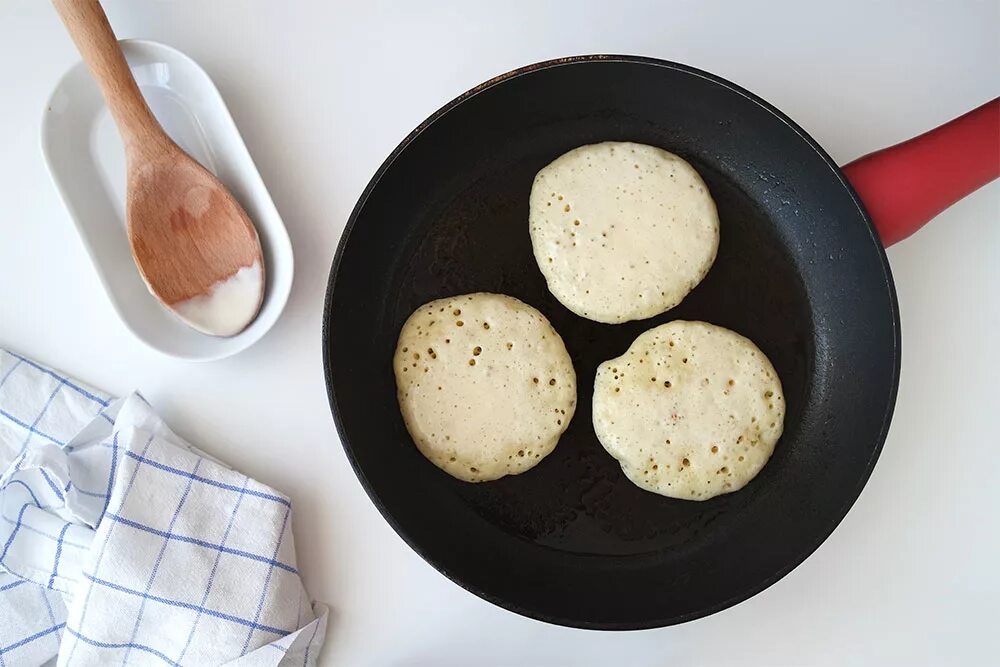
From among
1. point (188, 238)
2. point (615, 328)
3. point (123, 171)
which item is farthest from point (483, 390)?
point (123, 171)

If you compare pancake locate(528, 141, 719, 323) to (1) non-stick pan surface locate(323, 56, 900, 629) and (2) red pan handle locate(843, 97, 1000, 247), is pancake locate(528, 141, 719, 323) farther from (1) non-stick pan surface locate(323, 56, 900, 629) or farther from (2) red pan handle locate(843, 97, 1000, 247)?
(2) red pan handle locate(843, 97, 1000, 247)

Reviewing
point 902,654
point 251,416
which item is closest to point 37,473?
point 251,416

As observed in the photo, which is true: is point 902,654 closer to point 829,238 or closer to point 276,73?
point 829,238

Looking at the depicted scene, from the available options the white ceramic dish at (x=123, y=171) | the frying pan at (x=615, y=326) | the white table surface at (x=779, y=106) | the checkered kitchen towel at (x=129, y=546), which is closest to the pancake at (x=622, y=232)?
the frying pan at (x=615, y=326)

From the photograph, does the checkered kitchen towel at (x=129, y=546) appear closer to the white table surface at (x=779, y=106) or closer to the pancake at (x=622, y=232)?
the white table surface at (x=779, y=106)

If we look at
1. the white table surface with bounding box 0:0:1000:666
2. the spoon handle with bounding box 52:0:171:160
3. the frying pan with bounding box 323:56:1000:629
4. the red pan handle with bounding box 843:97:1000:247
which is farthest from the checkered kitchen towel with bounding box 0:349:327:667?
the red pan handle with bounding box 843:97:1000:247

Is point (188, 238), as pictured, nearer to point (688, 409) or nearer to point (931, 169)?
point (688, 409)

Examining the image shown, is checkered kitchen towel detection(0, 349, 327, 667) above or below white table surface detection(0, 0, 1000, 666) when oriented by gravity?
below
